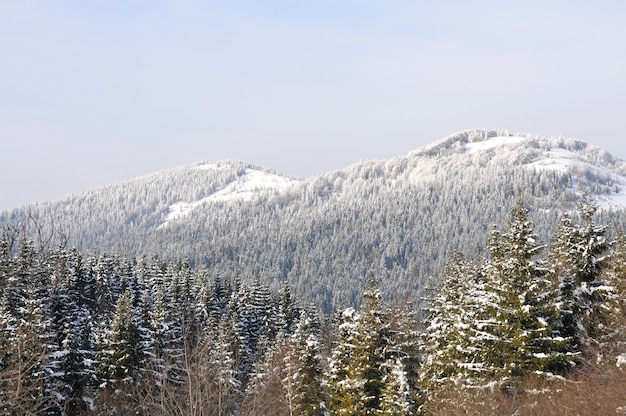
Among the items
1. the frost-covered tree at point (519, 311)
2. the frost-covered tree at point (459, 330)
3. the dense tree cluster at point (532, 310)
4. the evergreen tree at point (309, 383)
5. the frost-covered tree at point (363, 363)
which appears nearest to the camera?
the frost-covered tree at point (519, 311)

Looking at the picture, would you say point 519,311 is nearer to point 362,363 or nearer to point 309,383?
point 362,363

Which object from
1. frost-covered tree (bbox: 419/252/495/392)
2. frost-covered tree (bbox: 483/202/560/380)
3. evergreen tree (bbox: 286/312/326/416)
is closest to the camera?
frost-covered tree (bbox: 483/202/560/380)

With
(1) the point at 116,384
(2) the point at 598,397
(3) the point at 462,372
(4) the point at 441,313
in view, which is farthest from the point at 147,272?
(2) the point at 598,397

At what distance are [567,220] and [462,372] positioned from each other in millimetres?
11750

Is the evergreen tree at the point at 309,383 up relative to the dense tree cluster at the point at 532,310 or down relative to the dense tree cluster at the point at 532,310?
down

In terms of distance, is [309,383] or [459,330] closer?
[459,330]

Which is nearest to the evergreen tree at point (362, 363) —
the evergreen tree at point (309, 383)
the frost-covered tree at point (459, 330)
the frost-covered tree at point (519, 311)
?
the evergreen tree at point (309, 383)

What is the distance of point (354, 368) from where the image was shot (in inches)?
1042

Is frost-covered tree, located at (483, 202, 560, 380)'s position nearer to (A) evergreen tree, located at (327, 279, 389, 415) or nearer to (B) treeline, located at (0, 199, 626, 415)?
(B) treeline, located at (0, 199, 626, 415)

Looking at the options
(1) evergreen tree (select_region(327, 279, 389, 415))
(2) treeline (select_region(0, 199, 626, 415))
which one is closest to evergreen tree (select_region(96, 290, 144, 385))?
(2) treeline (select_region(0, 199, 626, 415))

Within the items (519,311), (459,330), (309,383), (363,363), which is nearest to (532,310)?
(519,311)

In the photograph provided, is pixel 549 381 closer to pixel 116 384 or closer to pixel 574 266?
pixel 574 266

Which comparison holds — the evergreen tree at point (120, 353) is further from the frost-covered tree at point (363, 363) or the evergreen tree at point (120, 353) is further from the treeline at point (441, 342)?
the frost-covered tree at point (363, 363)

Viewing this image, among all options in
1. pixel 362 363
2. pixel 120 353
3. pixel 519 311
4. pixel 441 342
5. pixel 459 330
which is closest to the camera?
pixel 519 311
